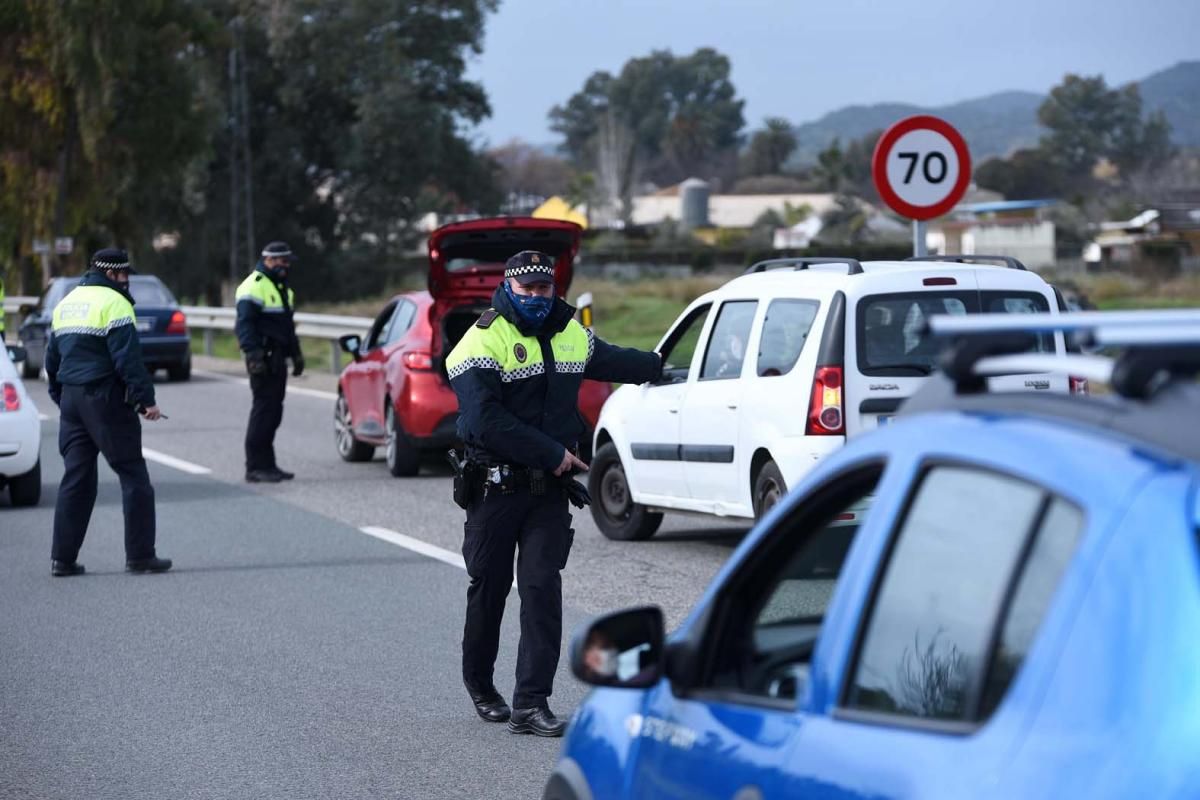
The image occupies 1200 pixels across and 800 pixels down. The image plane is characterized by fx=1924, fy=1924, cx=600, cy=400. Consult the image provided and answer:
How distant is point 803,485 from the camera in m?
3.28

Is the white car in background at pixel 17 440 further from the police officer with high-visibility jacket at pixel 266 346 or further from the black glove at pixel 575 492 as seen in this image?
the black glove at pixel 575 492

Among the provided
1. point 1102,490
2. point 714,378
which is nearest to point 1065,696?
point 1102,490

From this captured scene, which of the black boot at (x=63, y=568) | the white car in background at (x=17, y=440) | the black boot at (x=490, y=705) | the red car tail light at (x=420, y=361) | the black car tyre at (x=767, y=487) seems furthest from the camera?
the red car tail light at (x=420, y=361)

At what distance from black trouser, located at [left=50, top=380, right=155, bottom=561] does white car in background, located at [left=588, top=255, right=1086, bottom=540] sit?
2.85 metres

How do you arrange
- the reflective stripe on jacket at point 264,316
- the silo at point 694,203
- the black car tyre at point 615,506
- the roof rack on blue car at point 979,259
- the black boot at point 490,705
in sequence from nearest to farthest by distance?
the black boot at point 490,705 < the roof rack on blue car at point 979,259 < the black car tyre at point 615,506 < the reflective stripe on jacket at point 264,316 < the silo at point 694,203

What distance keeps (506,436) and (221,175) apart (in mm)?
58516

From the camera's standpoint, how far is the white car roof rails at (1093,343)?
248 cm

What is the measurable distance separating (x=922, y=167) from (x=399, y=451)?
5056mm

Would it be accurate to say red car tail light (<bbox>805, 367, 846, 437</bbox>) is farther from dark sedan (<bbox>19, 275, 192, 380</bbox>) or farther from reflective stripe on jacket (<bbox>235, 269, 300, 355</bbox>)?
dark sedan (<bbox>19, 275, 192, 380</bbox>)

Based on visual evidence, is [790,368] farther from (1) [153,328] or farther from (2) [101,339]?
(1) [153,328]

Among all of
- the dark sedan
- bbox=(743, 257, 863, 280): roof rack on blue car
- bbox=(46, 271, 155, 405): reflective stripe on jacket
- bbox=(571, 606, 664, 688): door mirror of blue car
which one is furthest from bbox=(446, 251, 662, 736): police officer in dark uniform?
the dark sedan

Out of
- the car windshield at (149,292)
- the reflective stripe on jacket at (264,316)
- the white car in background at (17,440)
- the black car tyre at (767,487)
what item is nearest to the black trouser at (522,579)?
the black car tyre at (767,487)

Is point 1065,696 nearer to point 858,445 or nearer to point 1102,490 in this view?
point 1102,490

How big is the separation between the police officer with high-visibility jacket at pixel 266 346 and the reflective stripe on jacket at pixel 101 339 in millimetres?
4217
